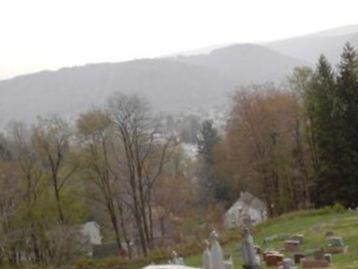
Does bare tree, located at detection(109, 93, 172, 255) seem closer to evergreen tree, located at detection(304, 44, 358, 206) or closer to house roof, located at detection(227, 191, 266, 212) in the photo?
evergreen tree, located at detection(304, 44, 358, 206)

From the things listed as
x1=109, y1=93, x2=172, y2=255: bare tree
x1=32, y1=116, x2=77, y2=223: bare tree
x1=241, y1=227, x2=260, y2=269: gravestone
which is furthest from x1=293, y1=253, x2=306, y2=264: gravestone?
x1=32, y1=116, x2=77, y2=223: bare tree

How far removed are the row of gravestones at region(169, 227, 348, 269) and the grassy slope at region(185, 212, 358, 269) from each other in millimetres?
400

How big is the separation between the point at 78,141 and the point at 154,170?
11.6 m

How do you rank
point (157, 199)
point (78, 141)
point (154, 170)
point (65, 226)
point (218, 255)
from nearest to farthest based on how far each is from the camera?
point (218, 255) < point (65, 226) < point (78, 141) < point (154, 170) < point (157, 199)

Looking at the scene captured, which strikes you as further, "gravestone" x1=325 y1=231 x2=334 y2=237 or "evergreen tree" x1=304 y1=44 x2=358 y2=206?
"evergreen tree" x1=304 y1=44 x2=358 y2=206

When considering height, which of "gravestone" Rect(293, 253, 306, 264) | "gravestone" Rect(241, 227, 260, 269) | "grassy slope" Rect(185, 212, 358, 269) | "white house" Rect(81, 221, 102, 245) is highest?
"gravestone" Rect(241, 227, 260, 269)

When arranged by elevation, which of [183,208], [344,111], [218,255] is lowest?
[183,208]

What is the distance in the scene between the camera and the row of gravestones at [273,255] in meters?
18.8

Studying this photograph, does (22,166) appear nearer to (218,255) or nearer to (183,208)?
(183,208)

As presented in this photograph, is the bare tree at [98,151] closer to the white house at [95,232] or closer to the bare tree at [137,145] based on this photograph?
the bare tree at [137,145]

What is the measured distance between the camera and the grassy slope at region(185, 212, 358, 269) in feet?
76.2

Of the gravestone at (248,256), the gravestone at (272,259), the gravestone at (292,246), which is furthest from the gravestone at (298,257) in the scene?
the gravestone at (248,256)

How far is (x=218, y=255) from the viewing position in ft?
63.5

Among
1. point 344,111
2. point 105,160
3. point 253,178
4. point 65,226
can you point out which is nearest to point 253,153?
point 253,178
